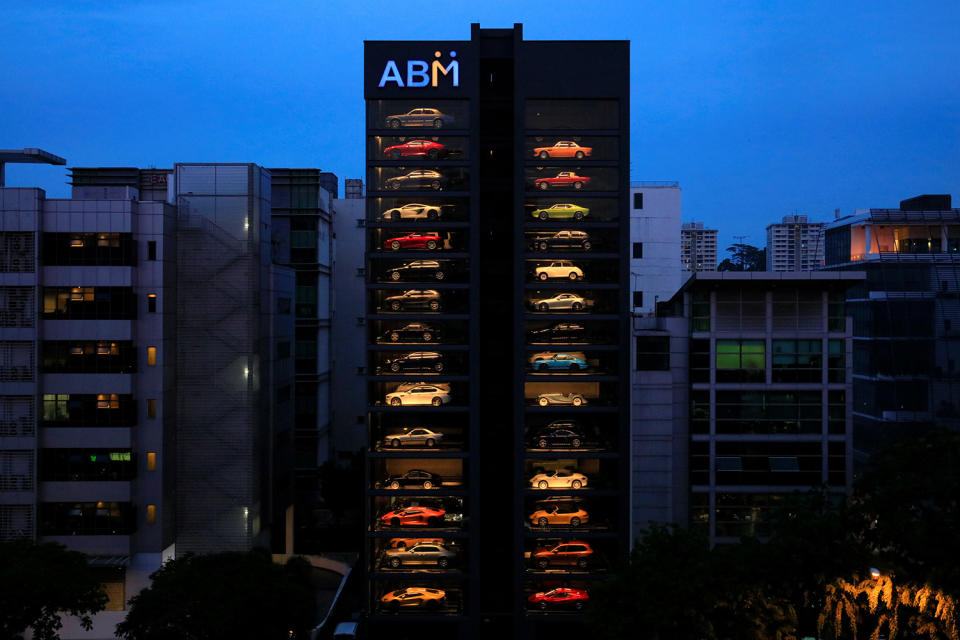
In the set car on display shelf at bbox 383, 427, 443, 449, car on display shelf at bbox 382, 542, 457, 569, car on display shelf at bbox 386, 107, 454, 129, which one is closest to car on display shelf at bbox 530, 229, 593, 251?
car on display shelf at bbox 386, 107, 454, 129

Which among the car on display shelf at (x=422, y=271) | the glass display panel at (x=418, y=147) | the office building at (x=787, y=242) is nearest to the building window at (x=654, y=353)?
the car on display shelf at (x=422, y=271)

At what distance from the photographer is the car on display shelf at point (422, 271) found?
52844 mm

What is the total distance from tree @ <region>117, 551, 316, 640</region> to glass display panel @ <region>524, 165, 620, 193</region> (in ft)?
99.3

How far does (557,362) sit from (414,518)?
14.5 metres

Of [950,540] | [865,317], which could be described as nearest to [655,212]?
[865,317]

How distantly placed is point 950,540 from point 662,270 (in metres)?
48.3

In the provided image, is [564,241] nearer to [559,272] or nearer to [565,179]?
[559,272]

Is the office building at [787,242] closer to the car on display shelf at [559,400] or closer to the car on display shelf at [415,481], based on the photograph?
the car on display shelf at [559,400]

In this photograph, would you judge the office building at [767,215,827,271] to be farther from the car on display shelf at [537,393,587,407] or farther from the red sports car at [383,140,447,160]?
the red sports car at [383,140,447,160]

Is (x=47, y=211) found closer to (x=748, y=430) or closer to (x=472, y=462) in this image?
(x=472, y=462)

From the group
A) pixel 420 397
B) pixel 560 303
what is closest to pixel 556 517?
pixel 420 397

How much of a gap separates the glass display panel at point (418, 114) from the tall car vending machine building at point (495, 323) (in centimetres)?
14

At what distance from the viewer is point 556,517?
5134 centimetres

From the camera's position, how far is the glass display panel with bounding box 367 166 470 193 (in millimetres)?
52562
